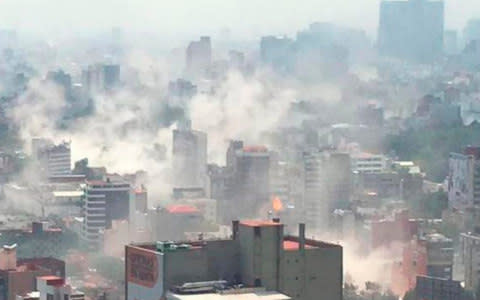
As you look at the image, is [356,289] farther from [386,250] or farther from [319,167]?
[319,167]

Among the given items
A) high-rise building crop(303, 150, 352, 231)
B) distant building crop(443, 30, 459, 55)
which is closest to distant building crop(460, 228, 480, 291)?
high-rise building crop(303, 150, 352, 231)

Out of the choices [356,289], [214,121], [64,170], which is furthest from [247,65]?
[356,289]

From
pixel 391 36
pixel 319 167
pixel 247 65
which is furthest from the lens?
pixel 391 36

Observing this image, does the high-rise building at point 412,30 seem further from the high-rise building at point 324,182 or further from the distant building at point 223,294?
the distant building at point 223,294

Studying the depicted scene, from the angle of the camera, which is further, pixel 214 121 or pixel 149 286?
pixel 214 121

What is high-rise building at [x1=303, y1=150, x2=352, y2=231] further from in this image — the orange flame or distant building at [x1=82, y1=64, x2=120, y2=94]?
distant building at [x1=82, y1=64, x2=120, y2=94]

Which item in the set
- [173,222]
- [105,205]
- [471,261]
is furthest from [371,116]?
[471,261]
